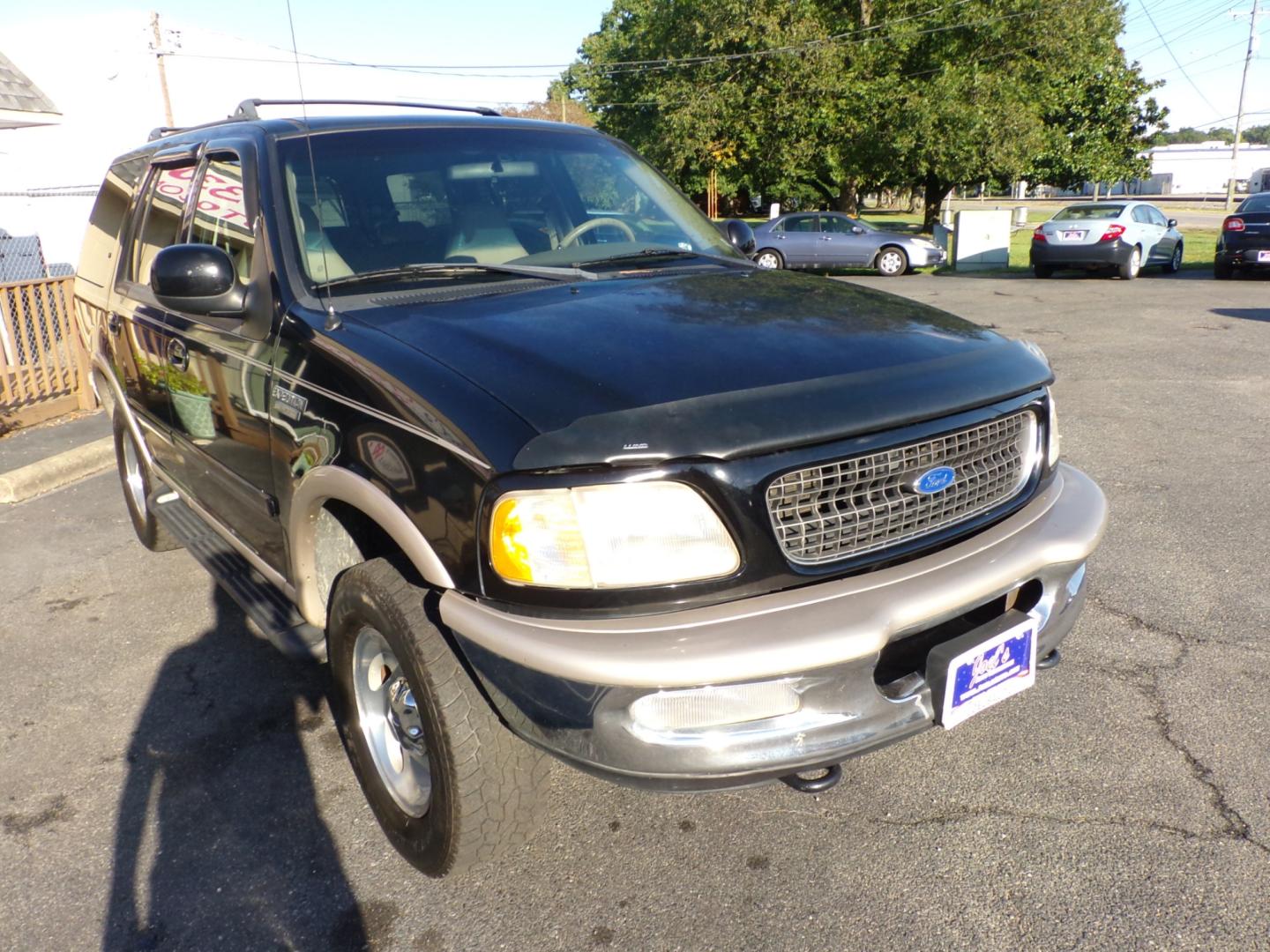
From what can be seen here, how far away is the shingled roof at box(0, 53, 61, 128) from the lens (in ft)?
34.1

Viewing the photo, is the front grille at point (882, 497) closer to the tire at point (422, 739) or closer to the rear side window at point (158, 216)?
the tire at point (422, 739)

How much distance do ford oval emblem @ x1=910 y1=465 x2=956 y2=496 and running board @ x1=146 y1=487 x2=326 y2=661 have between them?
1789 millimetres

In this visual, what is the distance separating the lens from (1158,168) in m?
87.4

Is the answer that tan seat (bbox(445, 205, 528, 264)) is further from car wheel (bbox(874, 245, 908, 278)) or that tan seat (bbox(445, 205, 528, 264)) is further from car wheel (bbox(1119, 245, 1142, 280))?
car wheel (bbox(874, 245, 908, 278))

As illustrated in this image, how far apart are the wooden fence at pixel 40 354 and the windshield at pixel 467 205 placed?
238 inches

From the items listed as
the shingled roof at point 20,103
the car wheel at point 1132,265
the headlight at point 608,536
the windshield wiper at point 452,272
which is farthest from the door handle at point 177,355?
the car wheel at point 1132,265

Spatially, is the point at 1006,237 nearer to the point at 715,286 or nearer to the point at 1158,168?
the point at 715,286

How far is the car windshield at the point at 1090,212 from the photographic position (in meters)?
17.4

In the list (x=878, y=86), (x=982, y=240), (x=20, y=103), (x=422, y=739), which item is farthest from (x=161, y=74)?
(x=422, y=739)

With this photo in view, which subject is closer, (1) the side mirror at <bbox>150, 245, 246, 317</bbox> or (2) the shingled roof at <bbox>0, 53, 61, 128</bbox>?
(1) the side mirror at <bbox>150, 245, 246, 317</bbox>

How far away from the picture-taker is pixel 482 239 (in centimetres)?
315

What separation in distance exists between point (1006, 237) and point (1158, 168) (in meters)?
79.5

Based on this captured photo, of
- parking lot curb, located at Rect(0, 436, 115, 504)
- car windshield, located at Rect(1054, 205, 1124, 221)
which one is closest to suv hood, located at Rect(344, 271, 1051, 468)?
parking lot curb, located at Rect(0, 436, 115, 504)

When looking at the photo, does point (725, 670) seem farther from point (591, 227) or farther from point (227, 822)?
point (591, 227)
